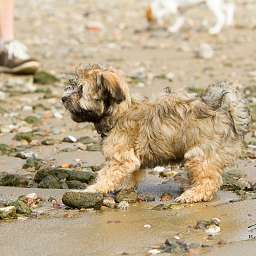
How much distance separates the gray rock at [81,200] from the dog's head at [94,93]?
0.69m

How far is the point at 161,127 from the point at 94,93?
1.70ft

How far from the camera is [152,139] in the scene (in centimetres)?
625

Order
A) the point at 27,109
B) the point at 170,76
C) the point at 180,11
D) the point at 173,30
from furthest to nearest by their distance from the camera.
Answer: the point at 180,11
the point at 173,30
the point at 170,76
the point at 27,109

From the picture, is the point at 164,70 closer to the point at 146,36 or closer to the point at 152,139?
the point at 146,36

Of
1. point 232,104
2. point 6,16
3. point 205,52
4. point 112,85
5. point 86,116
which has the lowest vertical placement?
point 205,52

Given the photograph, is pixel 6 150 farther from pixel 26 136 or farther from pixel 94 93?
pixel 94 93

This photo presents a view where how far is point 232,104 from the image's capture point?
6246mm

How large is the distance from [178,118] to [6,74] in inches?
245

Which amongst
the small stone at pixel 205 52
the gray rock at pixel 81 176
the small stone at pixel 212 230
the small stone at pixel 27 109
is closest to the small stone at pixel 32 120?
the small stone at pixel 27 109

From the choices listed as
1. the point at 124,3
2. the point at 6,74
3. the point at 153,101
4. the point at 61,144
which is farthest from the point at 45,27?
the point at 153,101

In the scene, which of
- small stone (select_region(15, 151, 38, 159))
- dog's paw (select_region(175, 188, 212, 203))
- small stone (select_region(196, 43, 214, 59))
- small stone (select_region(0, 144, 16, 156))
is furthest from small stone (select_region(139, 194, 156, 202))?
small stone (select_region(196, 43, 214, 59))

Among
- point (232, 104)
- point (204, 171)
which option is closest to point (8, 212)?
point (204, 171)

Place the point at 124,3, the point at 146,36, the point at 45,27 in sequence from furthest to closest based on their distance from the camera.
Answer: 1. the point at 124,3
2. the point at 45,27
3. the point at 146,36

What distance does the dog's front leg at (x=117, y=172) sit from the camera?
629 centimetres
